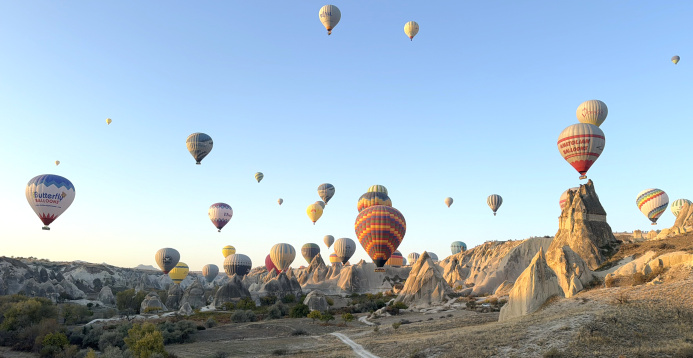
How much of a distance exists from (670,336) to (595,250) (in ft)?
119

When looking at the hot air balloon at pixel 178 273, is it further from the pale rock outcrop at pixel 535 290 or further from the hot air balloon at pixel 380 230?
the pale rock outcrop at pixel 535 290

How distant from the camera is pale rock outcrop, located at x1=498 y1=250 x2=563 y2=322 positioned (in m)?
30.7

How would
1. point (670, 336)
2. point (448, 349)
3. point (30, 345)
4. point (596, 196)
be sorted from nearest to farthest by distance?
point (670, 336) → point (448, 349) → point (30, 345) → point (596, 196)

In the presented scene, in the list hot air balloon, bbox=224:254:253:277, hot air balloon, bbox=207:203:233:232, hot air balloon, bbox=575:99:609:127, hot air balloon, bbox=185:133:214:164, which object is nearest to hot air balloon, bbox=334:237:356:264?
hot air balloon, bbox=224:254:253:277

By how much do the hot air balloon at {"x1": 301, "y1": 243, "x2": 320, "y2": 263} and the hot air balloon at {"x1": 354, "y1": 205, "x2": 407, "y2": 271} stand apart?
219 ft

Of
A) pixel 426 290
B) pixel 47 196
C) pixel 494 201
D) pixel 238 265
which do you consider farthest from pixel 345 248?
pixel 47 196

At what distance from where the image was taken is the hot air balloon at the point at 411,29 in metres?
81.5

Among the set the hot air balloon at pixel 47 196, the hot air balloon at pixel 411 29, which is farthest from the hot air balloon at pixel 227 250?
the hot air balloon at pixel 411 29

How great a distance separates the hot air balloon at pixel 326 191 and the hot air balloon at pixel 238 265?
2840cm

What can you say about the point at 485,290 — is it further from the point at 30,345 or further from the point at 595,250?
the point at 30,345

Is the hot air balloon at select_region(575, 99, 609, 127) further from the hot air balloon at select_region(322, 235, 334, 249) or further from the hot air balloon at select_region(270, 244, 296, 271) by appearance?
the hot air balloon at select_region(322, 235, 334, 249)

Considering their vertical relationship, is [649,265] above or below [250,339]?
above

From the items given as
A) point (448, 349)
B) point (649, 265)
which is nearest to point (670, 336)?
point (448, 349)

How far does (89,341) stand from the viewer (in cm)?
4328
